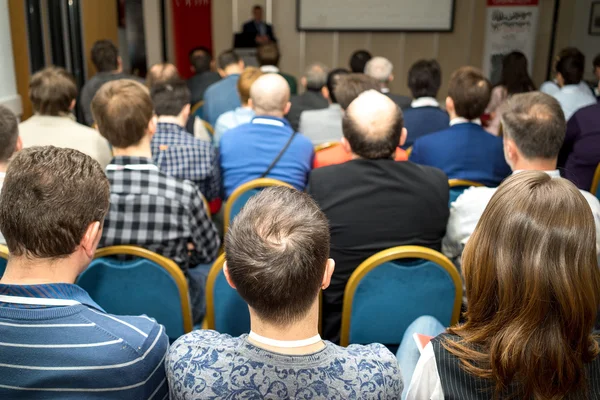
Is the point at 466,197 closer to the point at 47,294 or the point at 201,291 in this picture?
the point at 201,291

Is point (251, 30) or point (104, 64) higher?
point (251, 30)

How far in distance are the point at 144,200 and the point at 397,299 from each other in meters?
0.95

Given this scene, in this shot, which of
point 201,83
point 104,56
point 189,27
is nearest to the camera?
point 104,56

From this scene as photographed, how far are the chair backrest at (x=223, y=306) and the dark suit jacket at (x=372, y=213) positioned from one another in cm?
34

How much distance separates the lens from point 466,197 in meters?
2.09

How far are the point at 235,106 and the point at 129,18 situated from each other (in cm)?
413

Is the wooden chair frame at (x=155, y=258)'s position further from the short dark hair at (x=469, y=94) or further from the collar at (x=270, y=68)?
the collar at (x=270, y=68)

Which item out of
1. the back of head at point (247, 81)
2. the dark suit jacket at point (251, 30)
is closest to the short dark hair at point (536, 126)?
the back of head at point (247, 81)

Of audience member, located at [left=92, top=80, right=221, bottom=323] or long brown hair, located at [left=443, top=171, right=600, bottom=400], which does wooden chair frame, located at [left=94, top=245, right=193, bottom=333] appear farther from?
long brown hair, located at [left=443, top=171, right=600, bottom=400]

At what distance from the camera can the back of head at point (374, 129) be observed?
220 centimetres

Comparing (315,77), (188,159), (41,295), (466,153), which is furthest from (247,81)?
(41,295)

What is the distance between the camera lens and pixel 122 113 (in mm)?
2176

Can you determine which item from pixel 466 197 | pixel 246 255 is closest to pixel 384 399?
pixel 246 255

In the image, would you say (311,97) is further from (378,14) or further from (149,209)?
(378,14)
